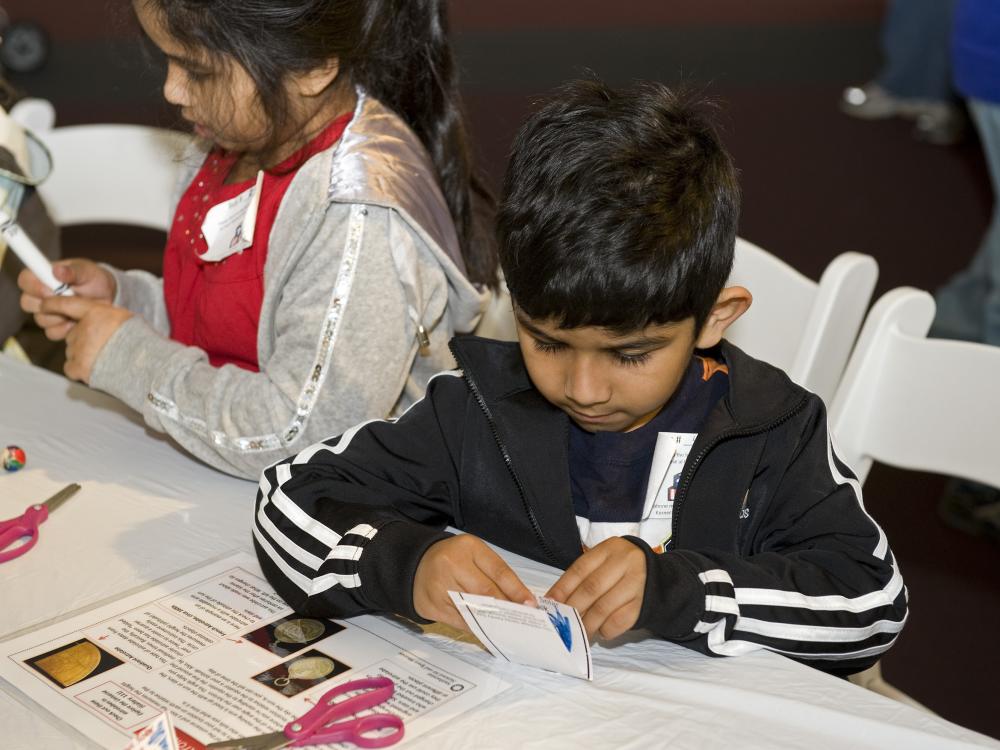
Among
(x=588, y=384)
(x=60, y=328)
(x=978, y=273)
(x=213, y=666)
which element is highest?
A: (x=588, y=384)

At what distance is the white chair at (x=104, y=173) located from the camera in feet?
6.60

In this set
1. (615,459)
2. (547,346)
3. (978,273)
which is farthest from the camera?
(978,273)

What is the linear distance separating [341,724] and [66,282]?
87 centimetres

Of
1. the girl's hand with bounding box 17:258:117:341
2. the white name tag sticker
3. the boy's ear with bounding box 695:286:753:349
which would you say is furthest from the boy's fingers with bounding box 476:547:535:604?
the girl's hand with bounding box 17:258:117:341

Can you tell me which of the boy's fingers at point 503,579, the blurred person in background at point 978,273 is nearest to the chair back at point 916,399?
the boy's fingers at point 503,579

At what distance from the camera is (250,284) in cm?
139

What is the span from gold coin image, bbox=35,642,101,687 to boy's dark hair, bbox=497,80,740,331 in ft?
1.49

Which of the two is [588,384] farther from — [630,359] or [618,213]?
[618,213]

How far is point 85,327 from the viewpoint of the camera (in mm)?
1394

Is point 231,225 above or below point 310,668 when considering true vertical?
above

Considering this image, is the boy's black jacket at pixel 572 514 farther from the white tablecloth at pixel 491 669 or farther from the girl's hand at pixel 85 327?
the girl's hand at pixel 85 327

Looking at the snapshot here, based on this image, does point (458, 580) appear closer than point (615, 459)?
Yes

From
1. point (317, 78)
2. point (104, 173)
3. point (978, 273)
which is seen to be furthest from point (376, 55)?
point (978, 273)

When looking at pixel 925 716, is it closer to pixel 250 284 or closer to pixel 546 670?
pixel 546 670
